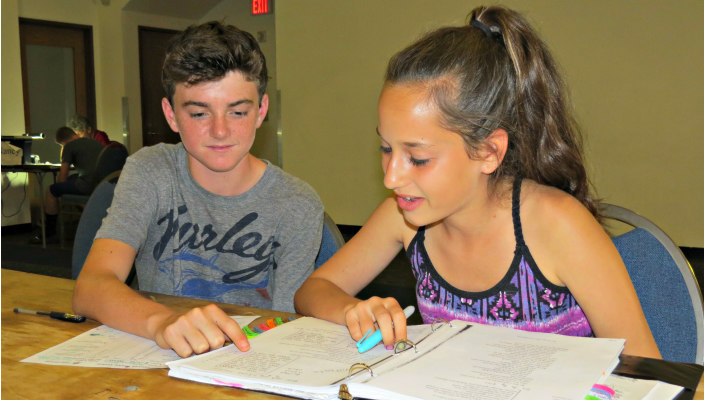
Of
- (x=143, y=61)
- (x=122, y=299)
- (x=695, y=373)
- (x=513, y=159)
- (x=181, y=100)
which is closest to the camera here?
(x=695, y=373)

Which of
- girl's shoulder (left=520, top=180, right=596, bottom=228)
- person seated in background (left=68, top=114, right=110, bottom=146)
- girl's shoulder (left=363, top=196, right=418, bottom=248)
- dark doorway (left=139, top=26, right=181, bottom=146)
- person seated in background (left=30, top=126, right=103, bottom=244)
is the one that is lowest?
person seated in background (left=30, top=126, right=103, bottom=244)

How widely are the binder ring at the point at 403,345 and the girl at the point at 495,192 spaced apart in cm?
10

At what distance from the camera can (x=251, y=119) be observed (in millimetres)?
1525

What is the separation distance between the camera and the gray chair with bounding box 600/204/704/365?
1.07 metres

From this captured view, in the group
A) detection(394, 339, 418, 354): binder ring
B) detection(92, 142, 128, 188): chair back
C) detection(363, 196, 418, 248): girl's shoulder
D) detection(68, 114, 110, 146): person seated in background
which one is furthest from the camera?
detection(68, 114, 110, 146): person seated in background

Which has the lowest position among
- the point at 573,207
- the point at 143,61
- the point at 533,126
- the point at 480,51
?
the point at 573,207

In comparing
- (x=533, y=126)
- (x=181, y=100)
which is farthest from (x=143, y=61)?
(x=533, y=126)

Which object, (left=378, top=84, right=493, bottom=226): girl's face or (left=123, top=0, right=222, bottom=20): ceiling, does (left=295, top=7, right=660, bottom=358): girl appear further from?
(left=123, top=0, right=222, bottom=20): ceiling

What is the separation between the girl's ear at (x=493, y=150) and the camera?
1.17 meters

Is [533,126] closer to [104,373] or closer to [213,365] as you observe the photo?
[213,365]

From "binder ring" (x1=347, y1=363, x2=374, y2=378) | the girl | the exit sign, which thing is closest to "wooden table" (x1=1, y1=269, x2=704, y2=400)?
"binder ring" (x1=347, y1=363, x2=374, y2=378)

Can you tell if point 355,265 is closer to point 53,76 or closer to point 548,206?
point 548,206

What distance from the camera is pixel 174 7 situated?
27.5 feet

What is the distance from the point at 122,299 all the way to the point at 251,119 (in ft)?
1.86
